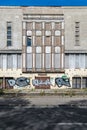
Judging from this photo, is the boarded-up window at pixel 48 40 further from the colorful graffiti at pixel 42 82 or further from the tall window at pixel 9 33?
the tall window at pixel 9 33

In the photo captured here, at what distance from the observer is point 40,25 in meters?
57.4

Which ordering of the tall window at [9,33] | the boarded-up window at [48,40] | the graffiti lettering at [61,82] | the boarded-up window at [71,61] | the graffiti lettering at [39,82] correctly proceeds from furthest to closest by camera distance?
the boarded-up window at [71,61] → the tall window at [9,33] → the boarded-up window at [48,40] → the graffiti lettering at [39,82] → the graffiti lettering at [61,82]

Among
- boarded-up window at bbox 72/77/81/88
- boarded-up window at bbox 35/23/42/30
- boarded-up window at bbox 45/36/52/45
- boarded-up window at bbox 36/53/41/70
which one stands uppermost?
boarded-up window at bbox 35/23/42/30

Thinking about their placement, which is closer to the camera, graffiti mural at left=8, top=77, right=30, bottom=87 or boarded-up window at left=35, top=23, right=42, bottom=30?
graffiti mural at left=8, top=77, right=30, bottom=87

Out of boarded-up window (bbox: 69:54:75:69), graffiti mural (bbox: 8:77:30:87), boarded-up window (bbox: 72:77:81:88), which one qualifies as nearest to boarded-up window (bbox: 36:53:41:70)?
graffiti mural (bbox: 8:77:30:87)

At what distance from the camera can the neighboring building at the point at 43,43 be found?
188 feet

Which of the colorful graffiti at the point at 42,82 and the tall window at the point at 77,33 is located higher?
the tall window at the point at 77,33

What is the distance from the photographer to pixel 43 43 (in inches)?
2263

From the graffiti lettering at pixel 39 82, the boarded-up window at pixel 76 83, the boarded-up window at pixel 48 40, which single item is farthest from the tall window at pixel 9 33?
the boarded-up window at pixel 76 83

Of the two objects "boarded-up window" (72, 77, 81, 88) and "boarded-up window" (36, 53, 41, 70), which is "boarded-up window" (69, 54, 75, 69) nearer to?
"boarded-up window" (72, 77, 81, 88)

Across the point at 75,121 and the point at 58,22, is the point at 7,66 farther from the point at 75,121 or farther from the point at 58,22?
the point at 75,121

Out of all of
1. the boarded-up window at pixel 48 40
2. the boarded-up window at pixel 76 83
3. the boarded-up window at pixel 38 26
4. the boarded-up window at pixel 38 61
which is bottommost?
the boarded-up window at pixel 76 83

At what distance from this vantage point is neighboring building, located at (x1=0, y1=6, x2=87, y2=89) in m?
57.3

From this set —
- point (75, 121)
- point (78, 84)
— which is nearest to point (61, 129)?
point (75, 121)
